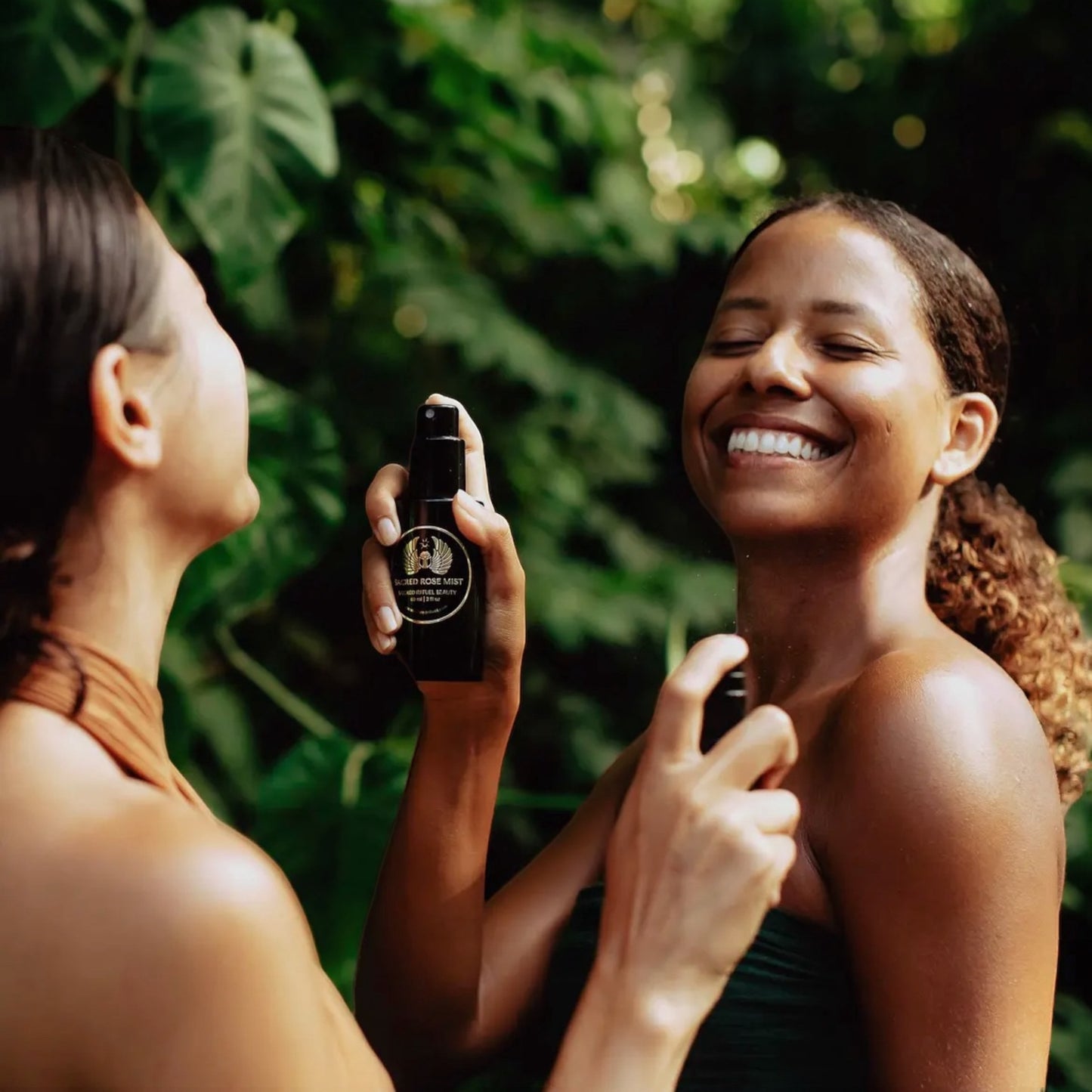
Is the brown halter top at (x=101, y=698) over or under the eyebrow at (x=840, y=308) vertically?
under

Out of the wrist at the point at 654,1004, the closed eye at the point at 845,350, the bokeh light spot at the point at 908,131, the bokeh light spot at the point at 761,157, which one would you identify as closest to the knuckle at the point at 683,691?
the wrist at the point at 654,1004

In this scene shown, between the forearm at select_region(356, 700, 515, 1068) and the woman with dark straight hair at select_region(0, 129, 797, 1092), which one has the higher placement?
the woman with dark straight hair at select_region(0, 129, 797, 1092)

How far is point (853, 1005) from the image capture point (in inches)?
44.6

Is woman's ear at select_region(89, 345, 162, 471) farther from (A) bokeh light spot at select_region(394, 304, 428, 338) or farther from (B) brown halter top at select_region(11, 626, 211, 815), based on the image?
(A) bokeh light spot at select_region(394, 304, 428, 338)

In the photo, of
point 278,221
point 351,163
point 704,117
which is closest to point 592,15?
point 704,117

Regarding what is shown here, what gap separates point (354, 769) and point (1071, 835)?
981mm

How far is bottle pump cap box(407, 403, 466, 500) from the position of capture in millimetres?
1159

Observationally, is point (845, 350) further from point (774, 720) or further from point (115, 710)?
point (115, 710)

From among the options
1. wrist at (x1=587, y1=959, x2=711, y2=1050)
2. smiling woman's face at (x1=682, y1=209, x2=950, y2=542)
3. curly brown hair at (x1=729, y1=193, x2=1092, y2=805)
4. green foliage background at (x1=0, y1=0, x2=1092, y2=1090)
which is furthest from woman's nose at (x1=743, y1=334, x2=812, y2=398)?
green foliage background at (x1=0, y1=0, x2=1092, y2=1090)

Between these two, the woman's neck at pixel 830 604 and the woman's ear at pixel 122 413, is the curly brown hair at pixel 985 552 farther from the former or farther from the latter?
the woman's ear at pixel 122 413

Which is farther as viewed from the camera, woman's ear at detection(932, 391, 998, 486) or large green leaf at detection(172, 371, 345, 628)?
large green leaf at detection(172, 371, 345, 628)

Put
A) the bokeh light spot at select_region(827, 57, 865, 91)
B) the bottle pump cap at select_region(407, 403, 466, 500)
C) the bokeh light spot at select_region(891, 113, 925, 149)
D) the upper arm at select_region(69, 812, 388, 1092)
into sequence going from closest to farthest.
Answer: the upper arm at select_region(69, 812, 388, 1092)
the bottle pump cap at select_region(407, 403, 466, 500)
the bokeh light spot at select_region(891, 113, 925, 149)
the bokeh light spot at select_region(827, 57, 865, 91)

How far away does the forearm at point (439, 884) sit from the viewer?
4.11ft

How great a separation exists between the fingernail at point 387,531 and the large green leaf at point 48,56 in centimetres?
106
